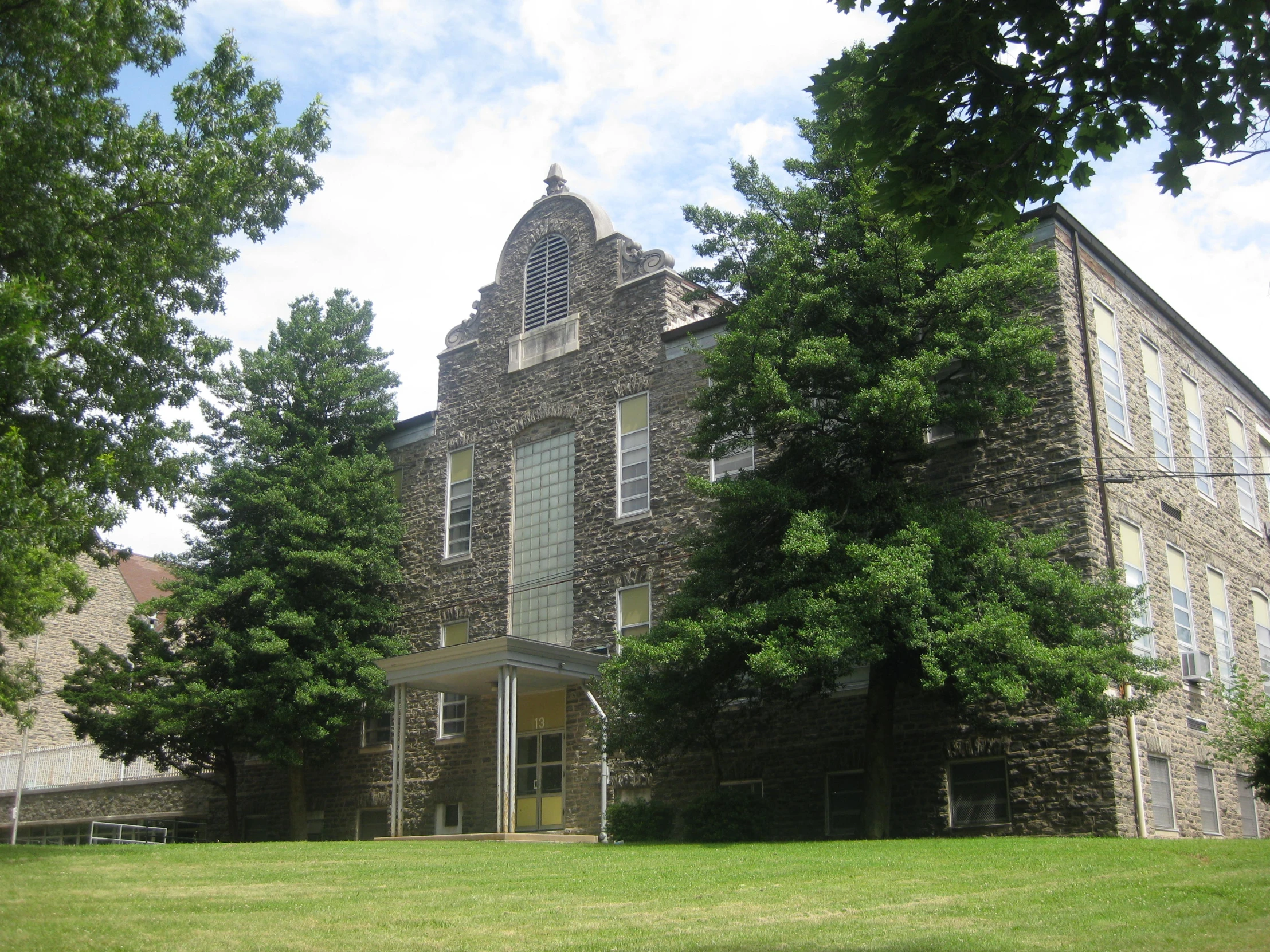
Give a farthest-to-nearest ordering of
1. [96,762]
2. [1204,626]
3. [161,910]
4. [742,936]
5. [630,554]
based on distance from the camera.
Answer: [96,762] < [630,554] < [1204,626] < [161,910] < [742,936]

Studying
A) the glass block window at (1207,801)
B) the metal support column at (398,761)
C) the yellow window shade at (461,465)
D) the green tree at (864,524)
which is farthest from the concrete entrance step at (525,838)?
the glass block window at (1207,801)

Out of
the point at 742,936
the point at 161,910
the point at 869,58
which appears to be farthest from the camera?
the point at 161,910

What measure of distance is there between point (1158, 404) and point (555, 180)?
14633 millimetres

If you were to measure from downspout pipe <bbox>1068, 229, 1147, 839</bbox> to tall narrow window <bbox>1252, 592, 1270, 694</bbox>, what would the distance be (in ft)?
23.9

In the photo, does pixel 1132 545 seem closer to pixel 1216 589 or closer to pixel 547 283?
pixel 1216 589

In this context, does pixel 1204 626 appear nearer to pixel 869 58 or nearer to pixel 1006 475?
pixel 1006 475

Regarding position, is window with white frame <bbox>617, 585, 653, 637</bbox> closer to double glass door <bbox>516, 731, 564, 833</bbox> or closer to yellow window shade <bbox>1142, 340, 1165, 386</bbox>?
double glass door <bbox>516, 731, 564, 833</bbox>

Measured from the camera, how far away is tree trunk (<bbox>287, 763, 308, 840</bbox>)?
2762cm

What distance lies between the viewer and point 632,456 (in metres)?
25.5

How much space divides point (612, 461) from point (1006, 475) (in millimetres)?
8768

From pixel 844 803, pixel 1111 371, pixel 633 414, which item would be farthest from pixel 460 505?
pixel 1111 371

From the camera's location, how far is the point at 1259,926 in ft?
27.3

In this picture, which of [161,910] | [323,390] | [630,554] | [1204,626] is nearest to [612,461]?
[630,554]

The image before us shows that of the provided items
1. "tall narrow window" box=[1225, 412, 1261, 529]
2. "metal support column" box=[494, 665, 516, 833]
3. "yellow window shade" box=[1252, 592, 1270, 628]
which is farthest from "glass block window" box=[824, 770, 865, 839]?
"tall narrow window" box=[1225, 412, 1261, 529]
